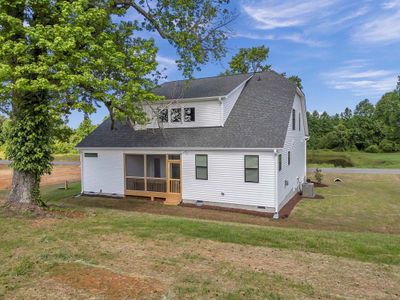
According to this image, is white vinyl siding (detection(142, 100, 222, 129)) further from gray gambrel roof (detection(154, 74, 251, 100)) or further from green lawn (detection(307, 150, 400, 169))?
green lawn (detection(307, 150, 400, 169))

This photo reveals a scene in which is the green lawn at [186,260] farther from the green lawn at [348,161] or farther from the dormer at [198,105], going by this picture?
the green lawn at [348,161]

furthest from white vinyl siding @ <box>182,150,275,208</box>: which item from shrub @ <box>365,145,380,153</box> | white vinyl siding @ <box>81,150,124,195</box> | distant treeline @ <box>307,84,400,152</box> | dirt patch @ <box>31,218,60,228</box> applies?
shrub @ <box>365,145,380,153</box>

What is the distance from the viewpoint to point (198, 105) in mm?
16531

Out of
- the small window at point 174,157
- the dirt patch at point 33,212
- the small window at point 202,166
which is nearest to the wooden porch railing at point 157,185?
the small window at point 174,157

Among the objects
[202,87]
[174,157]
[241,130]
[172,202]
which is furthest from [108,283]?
[202,87]

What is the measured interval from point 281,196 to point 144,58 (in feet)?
29.4

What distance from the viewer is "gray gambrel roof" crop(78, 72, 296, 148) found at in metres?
14.4

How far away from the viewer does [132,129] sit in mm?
18531

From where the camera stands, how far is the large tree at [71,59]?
9.54m

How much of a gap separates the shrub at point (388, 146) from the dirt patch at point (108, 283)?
55.7 meters

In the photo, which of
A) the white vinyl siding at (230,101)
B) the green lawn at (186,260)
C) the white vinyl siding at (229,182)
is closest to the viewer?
the green lawn at (186,260)

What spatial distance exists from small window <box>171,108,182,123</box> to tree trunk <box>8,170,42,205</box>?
804 cm

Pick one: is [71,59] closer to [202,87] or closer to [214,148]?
[214,148]

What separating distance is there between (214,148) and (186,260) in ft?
27.5
